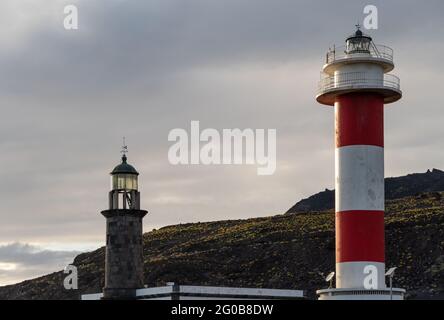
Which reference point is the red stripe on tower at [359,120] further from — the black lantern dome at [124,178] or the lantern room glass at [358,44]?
the black lantern dome at [124,178]

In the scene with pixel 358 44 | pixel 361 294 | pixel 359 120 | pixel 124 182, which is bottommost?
pixel 361 294

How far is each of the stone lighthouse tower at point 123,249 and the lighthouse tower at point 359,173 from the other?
991 cm

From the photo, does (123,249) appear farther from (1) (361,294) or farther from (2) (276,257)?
(2) (276,257)

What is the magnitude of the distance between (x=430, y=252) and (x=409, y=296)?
17.1 meters

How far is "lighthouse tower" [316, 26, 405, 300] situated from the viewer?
44688mm

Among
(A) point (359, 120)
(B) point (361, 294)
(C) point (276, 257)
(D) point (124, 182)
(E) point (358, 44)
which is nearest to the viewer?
(B) point (361, 294)

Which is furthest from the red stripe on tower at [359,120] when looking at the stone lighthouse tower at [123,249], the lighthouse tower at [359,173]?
the stone lighthouse tower at [123,249]

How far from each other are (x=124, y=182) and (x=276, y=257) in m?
56.3

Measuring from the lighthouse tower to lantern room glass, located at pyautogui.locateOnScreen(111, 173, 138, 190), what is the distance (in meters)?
11.4

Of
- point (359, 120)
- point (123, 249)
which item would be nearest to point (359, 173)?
point (359, 120)

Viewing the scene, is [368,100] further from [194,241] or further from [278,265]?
[194,241]

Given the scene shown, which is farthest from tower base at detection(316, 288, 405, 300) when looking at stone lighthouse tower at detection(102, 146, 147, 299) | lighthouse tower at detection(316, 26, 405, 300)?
stone lighthouse tower at detection(102, 146, 147, 299)

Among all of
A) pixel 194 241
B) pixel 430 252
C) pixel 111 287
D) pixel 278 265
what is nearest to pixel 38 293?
pixel 194 241

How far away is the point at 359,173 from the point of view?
44969 millimetres
